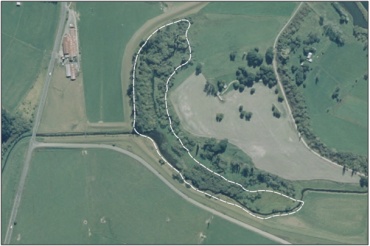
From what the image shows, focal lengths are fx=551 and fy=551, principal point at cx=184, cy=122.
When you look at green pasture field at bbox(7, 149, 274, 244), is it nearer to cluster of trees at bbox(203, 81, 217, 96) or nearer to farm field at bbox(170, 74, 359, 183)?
farm field at bbox(170, 74, 359, 183)

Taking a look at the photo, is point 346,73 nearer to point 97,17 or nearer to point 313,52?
point 313,52

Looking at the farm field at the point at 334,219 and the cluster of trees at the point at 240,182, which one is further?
the cluster of trees at the point at 240,182

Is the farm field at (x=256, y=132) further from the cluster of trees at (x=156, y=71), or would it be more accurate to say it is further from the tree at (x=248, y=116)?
the cluster of trees at (x=156, y=71)

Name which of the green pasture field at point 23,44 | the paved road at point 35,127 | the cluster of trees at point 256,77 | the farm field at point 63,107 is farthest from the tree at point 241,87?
the green pasture field at point 23,44

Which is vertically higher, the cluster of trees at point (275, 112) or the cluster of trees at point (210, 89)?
the cluster of trees at point (210, 89)

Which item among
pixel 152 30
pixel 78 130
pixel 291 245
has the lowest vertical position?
pixel 291 245

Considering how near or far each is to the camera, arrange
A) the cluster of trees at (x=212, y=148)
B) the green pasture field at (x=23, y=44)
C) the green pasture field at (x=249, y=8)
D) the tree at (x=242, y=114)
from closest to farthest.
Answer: the cluster of trees at (x=212, y=148), the green pasture field at (x=23, y=44), the tree at (x=242, y=114), the green pasture field at (x=249, y=8)

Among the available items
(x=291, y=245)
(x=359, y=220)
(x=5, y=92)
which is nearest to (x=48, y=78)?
(x=5, y=92)
